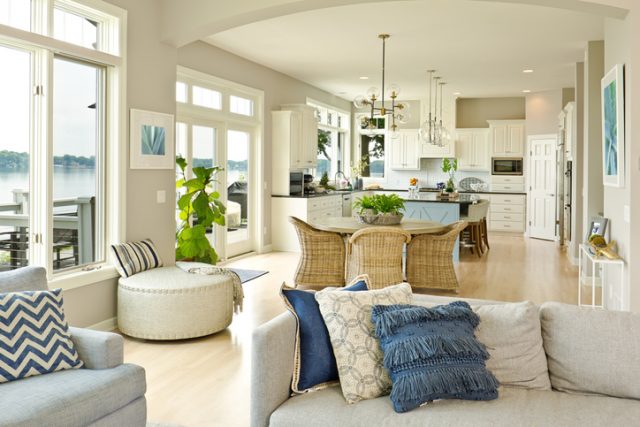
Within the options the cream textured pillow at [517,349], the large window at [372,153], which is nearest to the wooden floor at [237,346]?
the cream textured pillow at [517,349]

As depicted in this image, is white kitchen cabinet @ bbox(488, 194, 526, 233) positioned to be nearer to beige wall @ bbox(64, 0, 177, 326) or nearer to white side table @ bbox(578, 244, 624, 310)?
white side table @ bbox(578, 244, 624, 310)

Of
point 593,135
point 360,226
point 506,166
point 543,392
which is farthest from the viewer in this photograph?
point 506,166

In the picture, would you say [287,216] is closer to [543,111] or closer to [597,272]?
[597,272]

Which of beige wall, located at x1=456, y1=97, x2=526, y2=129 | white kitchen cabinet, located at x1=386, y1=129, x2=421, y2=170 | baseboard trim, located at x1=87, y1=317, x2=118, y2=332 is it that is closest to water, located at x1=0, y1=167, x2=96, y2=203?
baseboard trim, located at x1=87, y1=317, x2=118, y2=332

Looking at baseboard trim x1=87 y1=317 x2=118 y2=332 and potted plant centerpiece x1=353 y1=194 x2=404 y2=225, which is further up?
potted plant centerpiece x1=353 y1=194 x2=404 y2=225

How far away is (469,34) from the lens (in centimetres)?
661

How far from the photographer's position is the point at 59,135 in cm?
427

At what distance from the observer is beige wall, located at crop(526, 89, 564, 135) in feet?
36.7

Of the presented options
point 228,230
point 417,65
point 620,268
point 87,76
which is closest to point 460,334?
point 620,268

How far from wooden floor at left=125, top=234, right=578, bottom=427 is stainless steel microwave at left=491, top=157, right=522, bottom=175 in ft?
12.5

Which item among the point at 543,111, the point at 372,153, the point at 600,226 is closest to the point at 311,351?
the point at 600,226

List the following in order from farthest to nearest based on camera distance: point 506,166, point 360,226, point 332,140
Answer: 1. point 332,140
2. point 506,166
3. point 360,226

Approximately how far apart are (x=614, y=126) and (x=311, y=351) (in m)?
3.23

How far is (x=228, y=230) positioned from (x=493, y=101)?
716 centimetres
